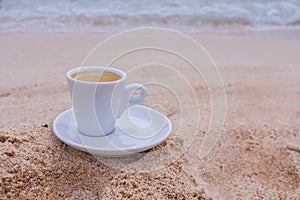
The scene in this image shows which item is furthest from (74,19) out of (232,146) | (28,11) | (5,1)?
(232,146)

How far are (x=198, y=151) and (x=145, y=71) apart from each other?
109 cm

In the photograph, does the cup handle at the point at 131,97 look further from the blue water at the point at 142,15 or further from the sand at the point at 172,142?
the blue water at the point at 142,15

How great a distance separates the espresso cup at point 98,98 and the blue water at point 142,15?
2.97 m

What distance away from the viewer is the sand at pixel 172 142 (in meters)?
0.96

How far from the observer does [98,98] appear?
3.38ft

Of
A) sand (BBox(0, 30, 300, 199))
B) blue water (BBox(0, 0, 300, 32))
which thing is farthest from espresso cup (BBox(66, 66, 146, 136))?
blue water (BBox(0, 0, 300, 32))

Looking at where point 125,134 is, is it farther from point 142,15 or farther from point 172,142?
point 142,15

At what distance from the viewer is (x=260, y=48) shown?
3.18 meters

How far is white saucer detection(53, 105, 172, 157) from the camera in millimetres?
978

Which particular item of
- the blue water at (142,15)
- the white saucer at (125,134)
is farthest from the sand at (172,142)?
the blue water at (142,15)

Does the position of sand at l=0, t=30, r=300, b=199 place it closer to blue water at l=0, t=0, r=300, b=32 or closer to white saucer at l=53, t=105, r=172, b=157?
white saucer at l=53, t=105, r=172, b=157

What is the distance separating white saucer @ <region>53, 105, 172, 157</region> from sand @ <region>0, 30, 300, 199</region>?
45 millimetres

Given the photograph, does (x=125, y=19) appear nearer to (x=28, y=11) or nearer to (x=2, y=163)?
(x=28, y=11)

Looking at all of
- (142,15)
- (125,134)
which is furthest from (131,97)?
(142,15)
